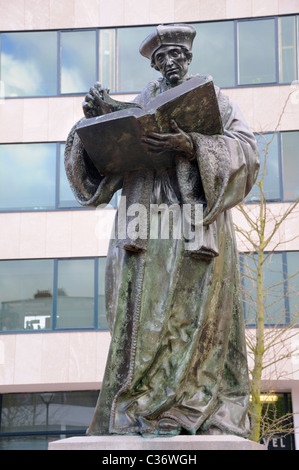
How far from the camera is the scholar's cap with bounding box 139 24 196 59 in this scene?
5.09 meters

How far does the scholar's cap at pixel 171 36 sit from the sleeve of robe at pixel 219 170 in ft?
2.17

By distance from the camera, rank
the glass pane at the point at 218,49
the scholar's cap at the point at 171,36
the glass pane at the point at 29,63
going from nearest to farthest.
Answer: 1. the scholar's cap at the point at 171,36
2. the glass pane at the point at 218,49
3. the glass pane at the point at 29,63

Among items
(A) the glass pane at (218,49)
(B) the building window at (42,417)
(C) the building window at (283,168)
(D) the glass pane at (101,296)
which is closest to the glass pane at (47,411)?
(B) the building window at (42,417)

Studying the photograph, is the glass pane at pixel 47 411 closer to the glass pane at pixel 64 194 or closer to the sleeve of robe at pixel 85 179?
the glass pane at pixel 64 194

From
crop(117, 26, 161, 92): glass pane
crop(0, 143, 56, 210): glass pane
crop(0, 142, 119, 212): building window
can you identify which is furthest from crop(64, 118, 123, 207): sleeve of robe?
crop(117, 26, 161, 92): glass pane

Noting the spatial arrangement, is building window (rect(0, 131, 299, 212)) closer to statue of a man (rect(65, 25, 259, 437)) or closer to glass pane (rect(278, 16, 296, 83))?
glass pane (rect(278, 16, 296, 83))

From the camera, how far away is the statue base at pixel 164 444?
419cm

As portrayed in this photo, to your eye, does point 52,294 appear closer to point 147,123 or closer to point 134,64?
point 134,64

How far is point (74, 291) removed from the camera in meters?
21.1

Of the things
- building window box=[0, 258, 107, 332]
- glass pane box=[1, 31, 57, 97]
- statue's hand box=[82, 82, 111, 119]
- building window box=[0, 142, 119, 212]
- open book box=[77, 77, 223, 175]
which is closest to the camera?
open book box=[77, 77, 223, 175]

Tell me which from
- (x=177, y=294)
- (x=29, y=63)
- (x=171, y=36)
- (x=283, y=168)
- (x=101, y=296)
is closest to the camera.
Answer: (x=177, y=294)

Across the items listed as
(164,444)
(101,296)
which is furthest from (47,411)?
(164,444)

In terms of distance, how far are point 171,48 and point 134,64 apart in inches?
672

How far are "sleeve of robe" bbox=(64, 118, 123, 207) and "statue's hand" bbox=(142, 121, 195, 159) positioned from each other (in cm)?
50
